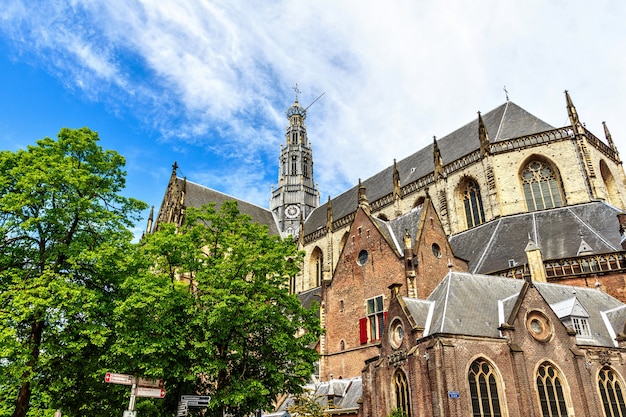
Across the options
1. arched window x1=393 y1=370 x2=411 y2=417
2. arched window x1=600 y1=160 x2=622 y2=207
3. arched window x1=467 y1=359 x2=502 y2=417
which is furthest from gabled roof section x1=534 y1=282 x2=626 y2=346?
arched window x1=600 y1=160 x2=622 y2=207

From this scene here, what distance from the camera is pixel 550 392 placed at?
16234 mm

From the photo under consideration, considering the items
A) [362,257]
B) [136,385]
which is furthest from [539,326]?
[136,385]

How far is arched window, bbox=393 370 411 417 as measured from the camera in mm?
16562

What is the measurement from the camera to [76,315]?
14055 mm

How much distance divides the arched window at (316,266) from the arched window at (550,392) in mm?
29782

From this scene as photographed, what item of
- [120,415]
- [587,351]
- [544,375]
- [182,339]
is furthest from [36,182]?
[587,351]

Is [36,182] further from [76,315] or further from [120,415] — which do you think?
[120,415]

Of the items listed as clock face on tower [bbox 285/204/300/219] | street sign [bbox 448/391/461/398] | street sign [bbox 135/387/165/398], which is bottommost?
street sign [bbox 135/387/165/398]

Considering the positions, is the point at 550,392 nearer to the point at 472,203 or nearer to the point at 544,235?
the point at 544,235

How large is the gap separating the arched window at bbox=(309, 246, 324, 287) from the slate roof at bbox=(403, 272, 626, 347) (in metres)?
26.5

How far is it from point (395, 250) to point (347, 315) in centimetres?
474

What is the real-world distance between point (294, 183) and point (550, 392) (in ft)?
148

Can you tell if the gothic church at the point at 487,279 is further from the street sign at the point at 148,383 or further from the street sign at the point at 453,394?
the street sign at the point at 148,383

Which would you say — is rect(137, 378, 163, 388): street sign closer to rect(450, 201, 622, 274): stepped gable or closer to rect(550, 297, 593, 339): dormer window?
rect(550, 297, 593, 339): dormer window
